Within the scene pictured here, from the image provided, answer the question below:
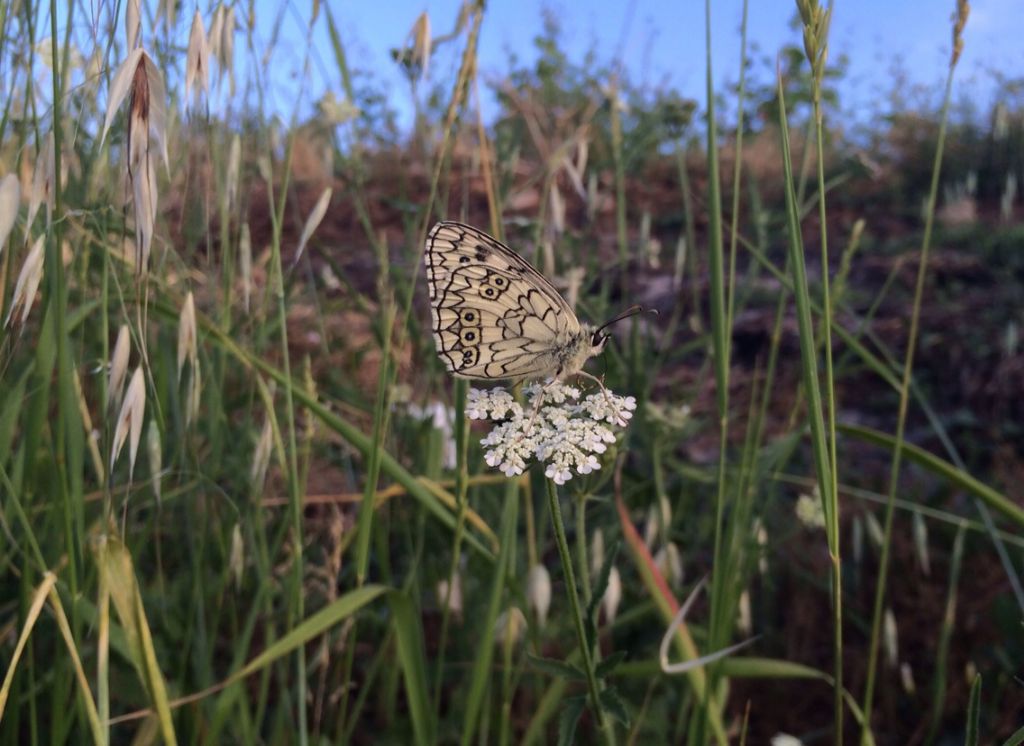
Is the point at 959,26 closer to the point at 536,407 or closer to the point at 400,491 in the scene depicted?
the point at 536,407

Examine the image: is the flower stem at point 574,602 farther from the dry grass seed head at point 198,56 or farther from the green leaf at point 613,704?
the dry grass seed head at point 198,56

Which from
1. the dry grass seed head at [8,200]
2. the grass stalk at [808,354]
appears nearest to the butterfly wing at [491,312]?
the grass stalk at [808,354]

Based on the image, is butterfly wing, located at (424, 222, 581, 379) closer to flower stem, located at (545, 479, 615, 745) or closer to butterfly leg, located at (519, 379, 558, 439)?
butterfly leg, located at (519, 379, 558, 439)

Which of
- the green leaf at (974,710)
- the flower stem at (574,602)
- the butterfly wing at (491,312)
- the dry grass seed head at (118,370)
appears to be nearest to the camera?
the green leaf at (974,710)

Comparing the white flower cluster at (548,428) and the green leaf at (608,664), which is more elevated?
the white flower cluster at (548,428)

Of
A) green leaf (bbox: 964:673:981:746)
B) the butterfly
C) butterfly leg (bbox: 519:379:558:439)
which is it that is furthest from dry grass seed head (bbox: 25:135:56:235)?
green leaf (bbox: 964:673:981:746)

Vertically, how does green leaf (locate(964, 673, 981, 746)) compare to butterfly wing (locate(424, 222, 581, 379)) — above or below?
below

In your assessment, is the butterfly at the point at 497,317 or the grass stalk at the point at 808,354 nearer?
the grass stalk at the point at 808,354

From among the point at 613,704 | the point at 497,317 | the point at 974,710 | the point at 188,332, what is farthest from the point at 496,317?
the point at 974,710
